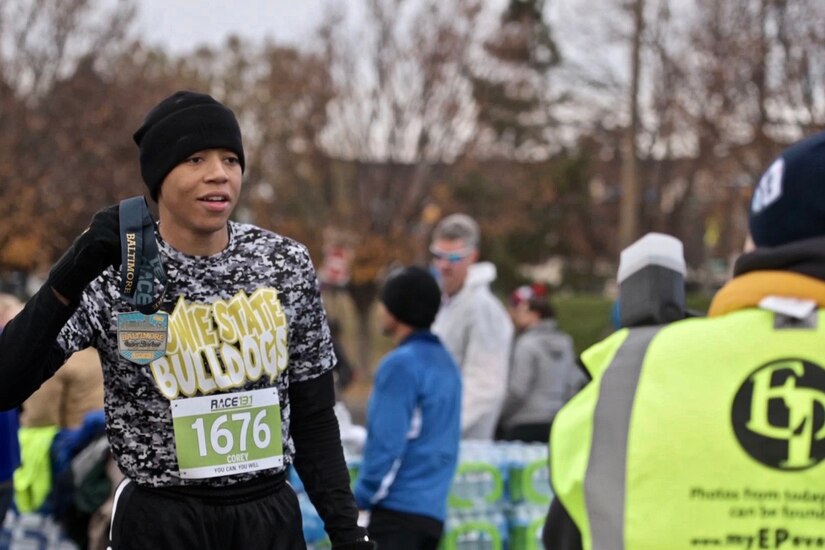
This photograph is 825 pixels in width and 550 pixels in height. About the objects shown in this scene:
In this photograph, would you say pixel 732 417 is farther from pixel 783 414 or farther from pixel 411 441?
pixel 411 441

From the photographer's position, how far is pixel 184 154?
3467mm

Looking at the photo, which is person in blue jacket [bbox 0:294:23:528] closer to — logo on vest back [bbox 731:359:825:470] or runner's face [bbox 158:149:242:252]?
runner's face [bbox 158:149:242:252]

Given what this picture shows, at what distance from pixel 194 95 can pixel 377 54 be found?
22.8m

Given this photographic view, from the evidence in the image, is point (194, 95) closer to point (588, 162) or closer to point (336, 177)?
point (336, 177)

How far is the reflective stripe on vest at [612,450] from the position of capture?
2266mm

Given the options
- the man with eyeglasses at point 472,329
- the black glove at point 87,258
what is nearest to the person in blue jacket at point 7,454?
the black glove at point 87,258

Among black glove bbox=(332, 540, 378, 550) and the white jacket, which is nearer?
black glove bbox=(332, 540, 378, 550)

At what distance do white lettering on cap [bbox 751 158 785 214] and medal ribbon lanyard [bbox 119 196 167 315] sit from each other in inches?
60.2

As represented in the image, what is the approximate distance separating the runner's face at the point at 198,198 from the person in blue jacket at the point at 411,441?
99.4 inches

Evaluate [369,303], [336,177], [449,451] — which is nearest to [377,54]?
[336,177]

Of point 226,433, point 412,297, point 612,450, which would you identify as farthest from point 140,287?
point 412,297

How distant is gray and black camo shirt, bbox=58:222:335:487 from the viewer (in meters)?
3.36

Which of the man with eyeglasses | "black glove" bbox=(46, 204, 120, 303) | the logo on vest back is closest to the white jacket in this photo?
the man with eyeglasses

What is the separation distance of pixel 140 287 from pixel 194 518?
0.61 meters
